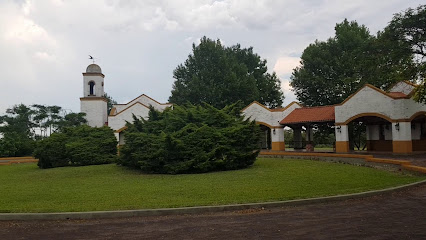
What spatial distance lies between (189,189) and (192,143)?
20.5 ft

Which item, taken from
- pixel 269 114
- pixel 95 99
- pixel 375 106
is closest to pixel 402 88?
pixel 375 106

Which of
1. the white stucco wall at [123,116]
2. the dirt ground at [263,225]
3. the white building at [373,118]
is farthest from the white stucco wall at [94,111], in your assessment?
the dirt ground at [263,225]

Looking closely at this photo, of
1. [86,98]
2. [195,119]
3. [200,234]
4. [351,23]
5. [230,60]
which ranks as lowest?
[200,234]

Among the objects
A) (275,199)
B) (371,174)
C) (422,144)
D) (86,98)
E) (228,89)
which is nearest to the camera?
(275,199)

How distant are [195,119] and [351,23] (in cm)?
3284

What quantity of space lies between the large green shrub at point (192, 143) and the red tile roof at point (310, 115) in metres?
12.1

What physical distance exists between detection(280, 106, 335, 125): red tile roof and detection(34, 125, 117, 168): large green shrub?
53.1 ft

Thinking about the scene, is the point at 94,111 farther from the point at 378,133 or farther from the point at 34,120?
the point at 378,133

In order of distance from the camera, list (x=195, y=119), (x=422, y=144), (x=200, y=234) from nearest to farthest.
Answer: (x=200, y=234), (x=195, y=119), (x=422, y=144)

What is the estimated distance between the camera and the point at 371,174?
1600 centimetres

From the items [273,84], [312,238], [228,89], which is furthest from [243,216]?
[273,84]

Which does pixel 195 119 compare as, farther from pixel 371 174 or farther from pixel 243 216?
pixel 243 216

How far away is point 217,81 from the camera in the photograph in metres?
A: 47.3

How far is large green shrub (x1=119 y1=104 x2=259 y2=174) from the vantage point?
62.1 ft
